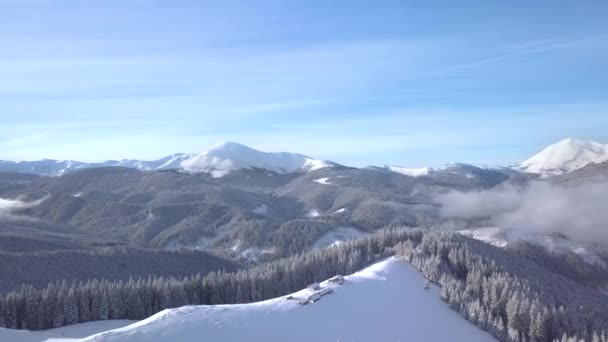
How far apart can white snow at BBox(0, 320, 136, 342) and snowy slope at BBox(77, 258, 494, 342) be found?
19299 mm

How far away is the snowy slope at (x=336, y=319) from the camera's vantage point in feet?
273

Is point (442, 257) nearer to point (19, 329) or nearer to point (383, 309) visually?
point (383, 309)

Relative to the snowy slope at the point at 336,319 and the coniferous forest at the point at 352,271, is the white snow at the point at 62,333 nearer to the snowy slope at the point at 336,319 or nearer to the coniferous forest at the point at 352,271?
the coniferous forest at the point at 352,271

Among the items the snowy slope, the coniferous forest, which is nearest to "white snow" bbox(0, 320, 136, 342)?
the coniferous forest

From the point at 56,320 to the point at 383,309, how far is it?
2416 inches

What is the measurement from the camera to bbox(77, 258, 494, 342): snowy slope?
3275 inches

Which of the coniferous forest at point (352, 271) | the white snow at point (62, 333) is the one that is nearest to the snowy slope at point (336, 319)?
the coniferous forest at point (352, 271)

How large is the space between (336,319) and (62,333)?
Answer: 4882 centimetres

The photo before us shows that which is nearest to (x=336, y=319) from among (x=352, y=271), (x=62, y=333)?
(x=352, y=271)

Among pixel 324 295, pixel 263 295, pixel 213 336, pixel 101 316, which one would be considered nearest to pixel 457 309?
pixel 324 295

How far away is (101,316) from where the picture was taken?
112938 millimetres

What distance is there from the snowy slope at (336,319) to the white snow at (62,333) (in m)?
19.3

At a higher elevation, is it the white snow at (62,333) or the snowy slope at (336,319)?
the snowy slope at (336,319)

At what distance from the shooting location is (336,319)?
98125mm
